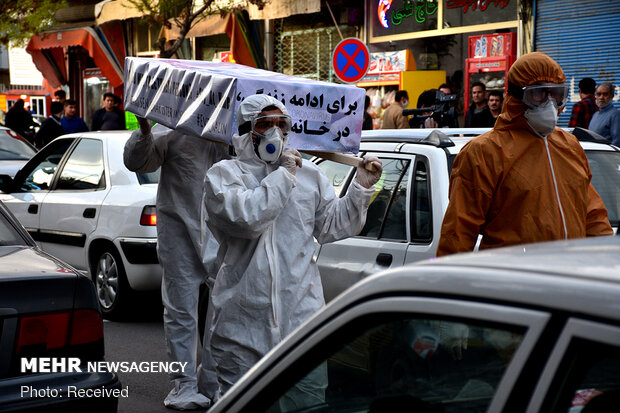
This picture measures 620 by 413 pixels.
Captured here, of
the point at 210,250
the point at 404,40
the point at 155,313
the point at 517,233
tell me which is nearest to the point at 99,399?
the point at 210,250

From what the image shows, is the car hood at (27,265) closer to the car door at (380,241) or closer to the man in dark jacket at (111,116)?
the car door at (380,241)

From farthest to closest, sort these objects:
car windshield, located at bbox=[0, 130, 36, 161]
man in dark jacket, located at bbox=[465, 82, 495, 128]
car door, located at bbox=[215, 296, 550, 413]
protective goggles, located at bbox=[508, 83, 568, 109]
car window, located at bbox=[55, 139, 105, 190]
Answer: car windshield, located at bbox=[0, 130, 36, 161] < man in dark jacket, located at bbox=[465, 82, 495, 128] < car window, located at bbox=[55, 139, 105, 190] < protective goggles, located at bbox=[508, 83, 568, 109] < car door, located at bbox=[215, 296, 550, 413]

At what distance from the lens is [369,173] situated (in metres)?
4.04

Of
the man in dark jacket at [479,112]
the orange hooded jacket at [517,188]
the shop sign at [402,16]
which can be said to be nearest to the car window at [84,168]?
the man in dark jacket at [479,112]

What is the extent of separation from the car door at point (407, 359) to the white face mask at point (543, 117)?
1946 millimetres

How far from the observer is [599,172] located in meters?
5.01

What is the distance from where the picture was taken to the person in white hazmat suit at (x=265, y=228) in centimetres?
385

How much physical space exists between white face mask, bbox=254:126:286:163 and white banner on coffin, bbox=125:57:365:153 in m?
0.38

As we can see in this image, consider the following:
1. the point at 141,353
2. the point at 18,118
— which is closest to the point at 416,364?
the point at 141,353

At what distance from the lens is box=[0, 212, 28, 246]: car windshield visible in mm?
4344

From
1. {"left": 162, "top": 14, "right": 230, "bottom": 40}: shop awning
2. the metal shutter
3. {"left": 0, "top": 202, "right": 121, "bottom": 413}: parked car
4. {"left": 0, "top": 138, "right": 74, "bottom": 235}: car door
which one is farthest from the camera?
{"left": 162, "top": 14, "right": 230, "bottom": 40}: shop awning

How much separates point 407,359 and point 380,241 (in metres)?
3.09

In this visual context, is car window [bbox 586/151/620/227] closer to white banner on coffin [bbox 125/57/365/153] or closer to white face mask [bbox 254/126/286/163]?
white banner on coffin [bbox 125/57/365/153]

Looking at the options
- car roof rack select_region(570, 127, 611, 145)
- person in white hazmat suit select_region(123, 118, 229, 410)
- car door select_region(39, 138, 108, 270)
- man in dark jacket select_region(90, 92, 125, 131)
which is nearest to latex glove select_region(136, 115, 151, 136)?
person in white hazmat suit select_region(123, 118, 229, 410)
